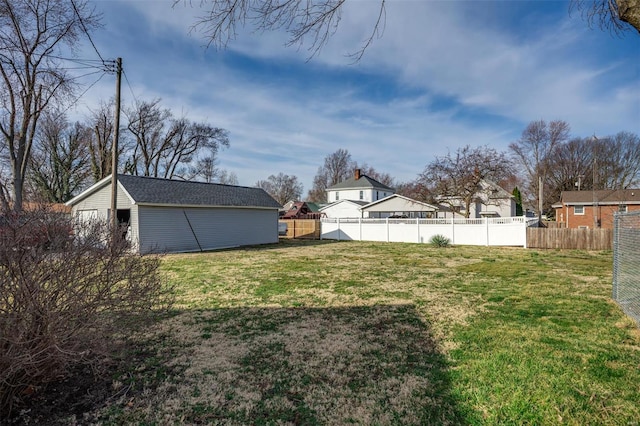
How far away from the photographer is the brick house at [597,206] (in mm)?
25234

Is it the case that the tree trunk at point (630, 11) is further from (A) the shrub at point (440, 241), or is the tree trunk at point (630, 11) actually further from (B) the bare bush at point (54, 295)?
(A) the shrub at point (440, 241)

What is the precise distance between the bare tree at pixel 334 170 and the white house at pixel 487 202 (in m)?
28.4

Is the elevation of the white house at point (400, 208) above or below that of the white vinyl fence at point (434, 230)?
above

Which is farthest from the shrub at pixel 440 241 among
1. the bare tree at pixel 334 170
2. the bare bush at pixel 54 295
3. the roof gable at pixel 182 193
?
the bare tree at pixel 334 170

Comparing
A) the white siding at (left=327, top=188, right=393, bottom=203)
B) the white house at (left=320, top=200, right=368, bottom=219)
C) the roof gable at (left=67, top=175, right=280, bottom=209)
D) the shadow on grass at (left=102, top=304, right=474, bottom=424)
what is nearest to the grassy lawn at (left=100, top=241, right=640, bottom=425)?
the shadow on grass at (left=102, top=304, right=474, bottom=424)

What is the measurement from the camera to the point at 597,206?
2523cm

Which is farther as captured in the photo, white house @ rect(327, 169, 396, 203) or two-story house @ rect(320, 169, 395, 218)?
white house @ rect(327, 169, 396, 203)

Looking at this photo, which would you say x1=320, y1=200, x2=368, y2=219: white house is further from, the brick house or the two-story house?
the brick house

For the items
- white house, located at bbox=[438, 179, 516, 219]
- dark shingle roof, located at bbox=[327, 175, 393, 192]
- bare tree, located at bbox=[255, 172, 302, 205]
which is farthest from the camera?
bare tree, located at bbox=[255, 172, 302, 205]

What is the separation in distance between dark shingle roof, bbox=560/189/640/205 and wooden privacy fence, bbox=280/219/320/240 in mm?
20397

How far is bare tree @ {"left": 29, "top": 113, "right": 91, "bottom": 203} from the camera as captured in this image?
26172 mm

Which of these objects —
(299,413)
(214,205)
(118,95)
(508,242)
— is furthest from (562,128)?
(299,413)

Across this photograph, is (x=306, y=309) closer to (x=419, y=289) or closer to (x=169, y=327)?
(x=169, y=327)

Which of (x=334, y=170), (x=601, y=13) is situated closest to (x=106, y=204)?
(x=601, y=13)
